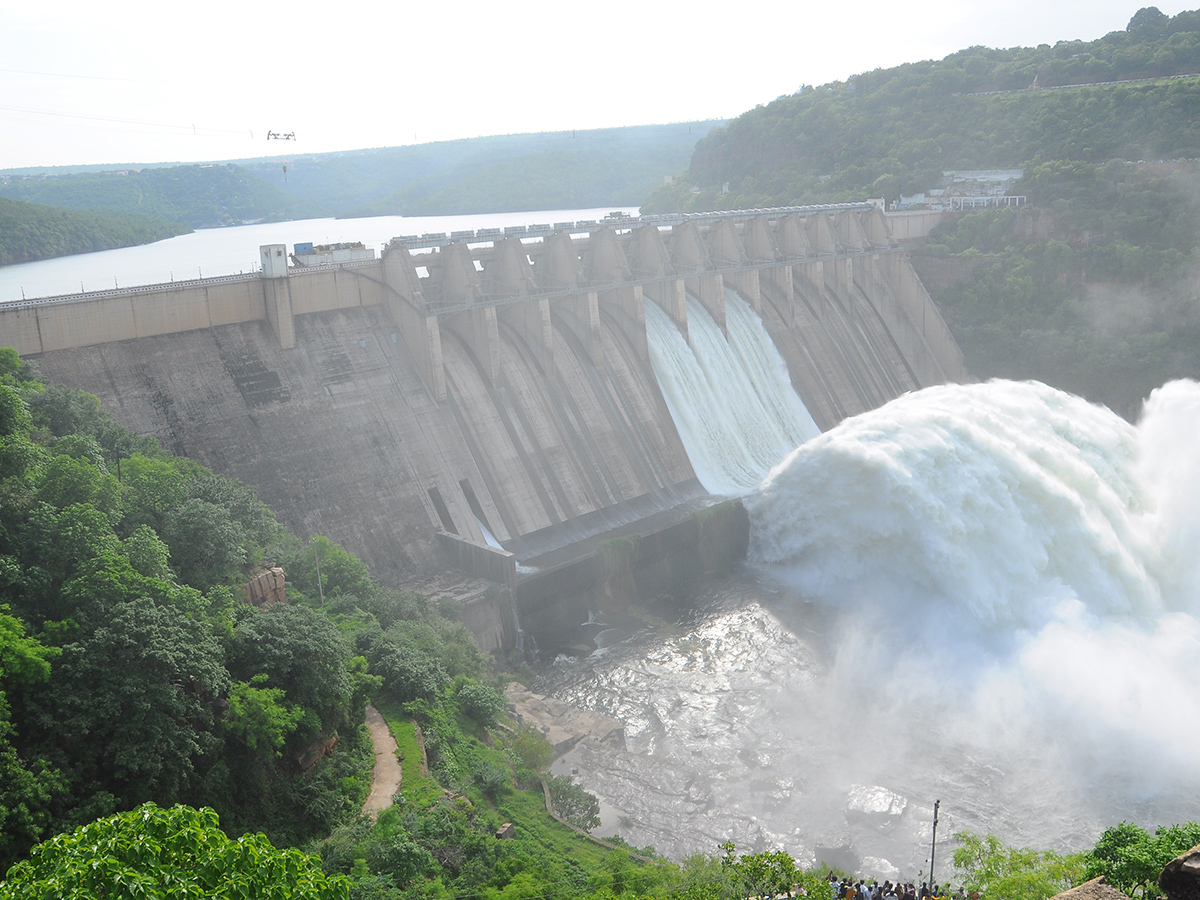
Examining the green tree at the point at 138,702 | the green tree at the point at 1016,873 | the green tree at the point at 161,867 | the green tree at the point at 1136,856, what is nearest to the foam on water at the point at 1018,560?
the green tree at the point at 1016,873

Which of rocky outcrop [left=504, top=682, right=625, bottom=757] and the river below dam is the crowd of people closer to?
the river below dam

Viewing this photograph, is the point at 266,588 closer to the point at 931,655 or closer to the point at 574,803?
the point at 574,803

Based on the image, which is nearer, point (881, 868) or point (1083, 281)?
point (881, 868)

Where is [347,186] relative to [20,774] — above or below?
above

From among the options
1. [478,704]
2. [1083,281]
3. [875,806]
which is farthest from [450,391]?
[1083,281]

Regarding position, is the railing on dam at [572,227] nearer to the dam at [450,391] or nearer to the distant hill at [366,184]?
the dam at [450,391]

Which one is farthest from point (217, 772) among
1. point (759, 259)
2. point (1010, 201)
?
point (1010, 201)
